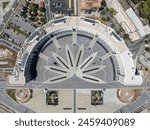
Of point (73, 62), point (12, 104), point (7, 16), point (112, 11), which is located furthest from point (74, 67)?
point (7, 16)

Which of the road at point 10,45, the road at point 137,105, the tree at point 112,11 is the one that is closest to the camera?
the tree at point 112,11

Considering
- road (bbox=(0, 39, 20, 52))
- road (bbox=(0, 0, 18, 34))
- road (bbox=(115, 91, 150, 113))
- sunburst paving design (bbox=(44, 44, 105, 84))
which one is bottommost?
road (bbox=(115, 91, 150, 113))

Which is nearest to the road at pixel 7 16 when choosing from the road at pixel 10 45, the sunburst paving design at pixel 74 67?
the road at pixel 10 45

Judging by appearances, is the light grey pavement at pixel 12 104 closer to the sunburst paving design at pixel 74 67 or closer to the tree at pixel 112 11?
the sunburst paving design at pixel 74 67

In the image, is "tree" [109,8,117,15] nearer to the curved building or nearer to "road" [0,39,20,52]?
the curved building

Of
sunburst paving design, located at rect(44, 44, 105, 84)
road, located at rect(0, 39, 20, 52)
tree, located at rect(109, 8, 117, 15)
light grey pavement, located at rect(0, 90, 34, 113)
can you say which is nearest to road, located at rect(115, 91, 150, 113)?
sunburst paving design, located at rect(44, 44, 105, 84)

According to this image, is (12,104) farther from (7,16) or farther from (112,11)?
(112,11)

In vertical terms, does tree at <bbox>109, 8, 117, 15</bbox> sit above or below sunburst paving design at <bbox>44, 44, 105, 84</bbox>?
above

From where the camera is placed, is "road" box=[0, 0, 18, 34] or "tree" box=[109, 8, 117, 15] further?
"road" box=[0, 0, 18, 34]
